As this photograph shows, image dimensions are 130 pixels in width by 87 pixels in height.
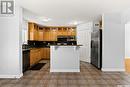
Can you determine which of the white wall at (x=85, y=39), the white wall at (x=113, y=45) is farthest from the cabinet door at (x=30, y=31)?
the white wall at (x=113, y=45)

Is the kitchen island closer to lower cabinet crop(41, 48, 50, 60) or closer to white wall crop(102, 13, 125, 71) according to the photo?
white wall crop(102, 13, 125, 71)

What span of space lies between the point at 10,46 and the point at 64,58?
7.85 ft

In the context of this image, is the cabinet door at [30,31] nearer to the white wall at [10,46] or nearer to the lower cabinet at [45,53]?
the lower cabinet at [45,53]

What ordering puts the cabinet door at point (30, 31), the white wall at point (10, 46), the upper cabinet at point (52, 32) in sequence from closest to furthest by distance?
1. the white wall at point (10, 46)
2. the cabinet door at point (30, 31)
3. the upper cabinet at point (52, 32)

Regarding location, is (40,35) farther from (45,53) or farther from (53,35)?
(45,53)

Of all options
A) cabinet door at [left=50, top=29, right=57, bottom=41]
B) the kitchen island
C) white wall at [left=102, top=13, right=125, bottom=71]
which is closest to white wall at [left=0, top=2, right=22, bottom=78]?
the kitchen island

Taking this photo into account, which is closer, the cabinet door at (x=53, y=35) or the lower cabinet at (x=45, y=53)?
the lower cabinet at (x=45, y=53)

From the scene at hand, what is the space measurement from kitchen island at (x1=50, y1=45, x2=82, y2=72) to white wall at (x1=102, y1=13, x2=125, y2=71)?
1.20m

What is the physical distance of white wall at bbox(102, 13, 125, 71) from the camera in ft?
22.2

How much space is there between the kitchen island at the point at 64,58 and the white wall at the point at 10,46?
5.71 ft

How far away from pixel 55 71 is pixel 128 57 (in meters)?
7.34

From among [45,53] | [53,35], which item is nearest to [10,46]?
[45,53]

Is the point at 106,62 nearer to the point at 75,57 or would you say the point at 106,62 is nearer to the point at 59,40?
the point at 75,57

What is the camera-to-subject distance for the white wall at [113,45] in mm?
6762
